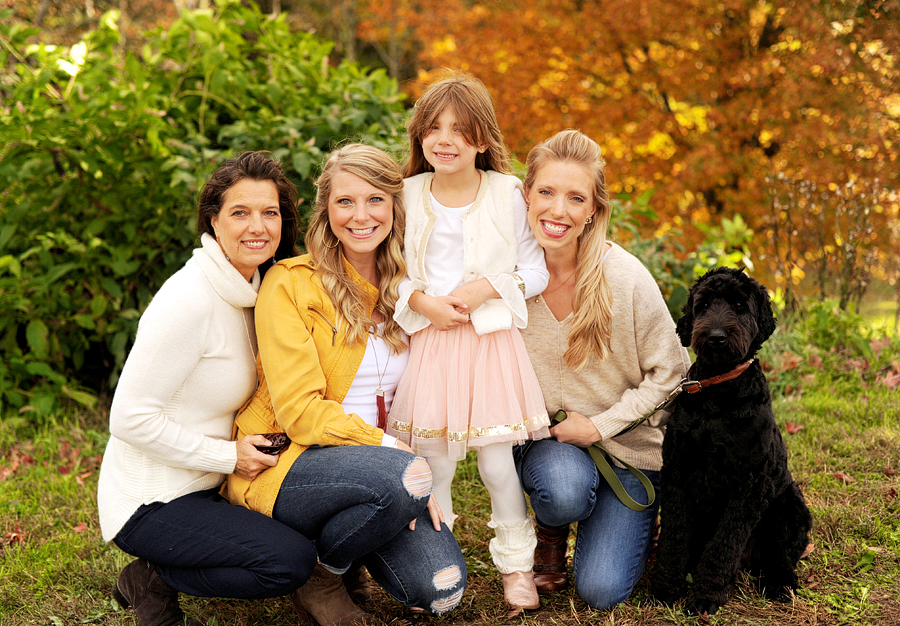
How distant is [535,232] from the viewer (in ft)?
8.99

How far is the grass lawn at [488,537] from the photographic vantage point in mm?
2588

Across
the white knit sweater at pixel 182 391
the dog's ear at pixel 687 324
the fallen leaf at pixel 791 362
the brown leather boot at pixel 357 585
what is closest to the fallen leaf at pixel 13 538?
the white knit sweater at pixel 182 391

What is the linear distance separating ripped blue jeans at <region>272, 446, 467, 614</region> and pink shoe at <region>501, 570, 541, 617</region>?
22cm

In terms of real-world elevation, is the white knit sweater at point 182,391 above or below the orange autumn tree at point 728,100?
below

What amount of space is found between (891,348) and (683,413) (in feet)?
8.79

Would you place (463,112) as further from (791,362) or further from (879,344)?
(879,344)

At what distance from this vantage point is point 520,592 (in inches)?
104

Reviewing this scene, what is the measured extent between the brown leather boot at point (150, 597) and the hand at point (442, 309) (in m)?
1.30

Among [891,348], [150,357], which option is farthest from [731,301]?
[891,348]

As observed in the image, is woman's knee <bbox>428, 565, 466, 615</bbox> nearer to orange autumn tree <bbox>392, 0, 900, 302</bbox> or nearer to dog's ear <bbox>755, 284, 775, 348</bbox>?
dog's ear <bbox>755, 284, 775, 348</bbox>

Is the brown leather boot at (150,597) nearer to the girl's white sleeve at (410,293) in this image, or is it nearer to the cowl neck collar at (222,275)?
the cowl neck collar at (222,275)

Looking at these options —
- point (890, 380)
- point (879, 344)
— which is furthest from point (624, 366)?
point (879, 344)

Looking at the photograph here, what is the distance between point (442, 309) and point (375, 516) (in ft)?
2.47

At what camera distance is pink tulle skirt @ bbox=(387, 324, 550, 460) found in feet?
8.59
